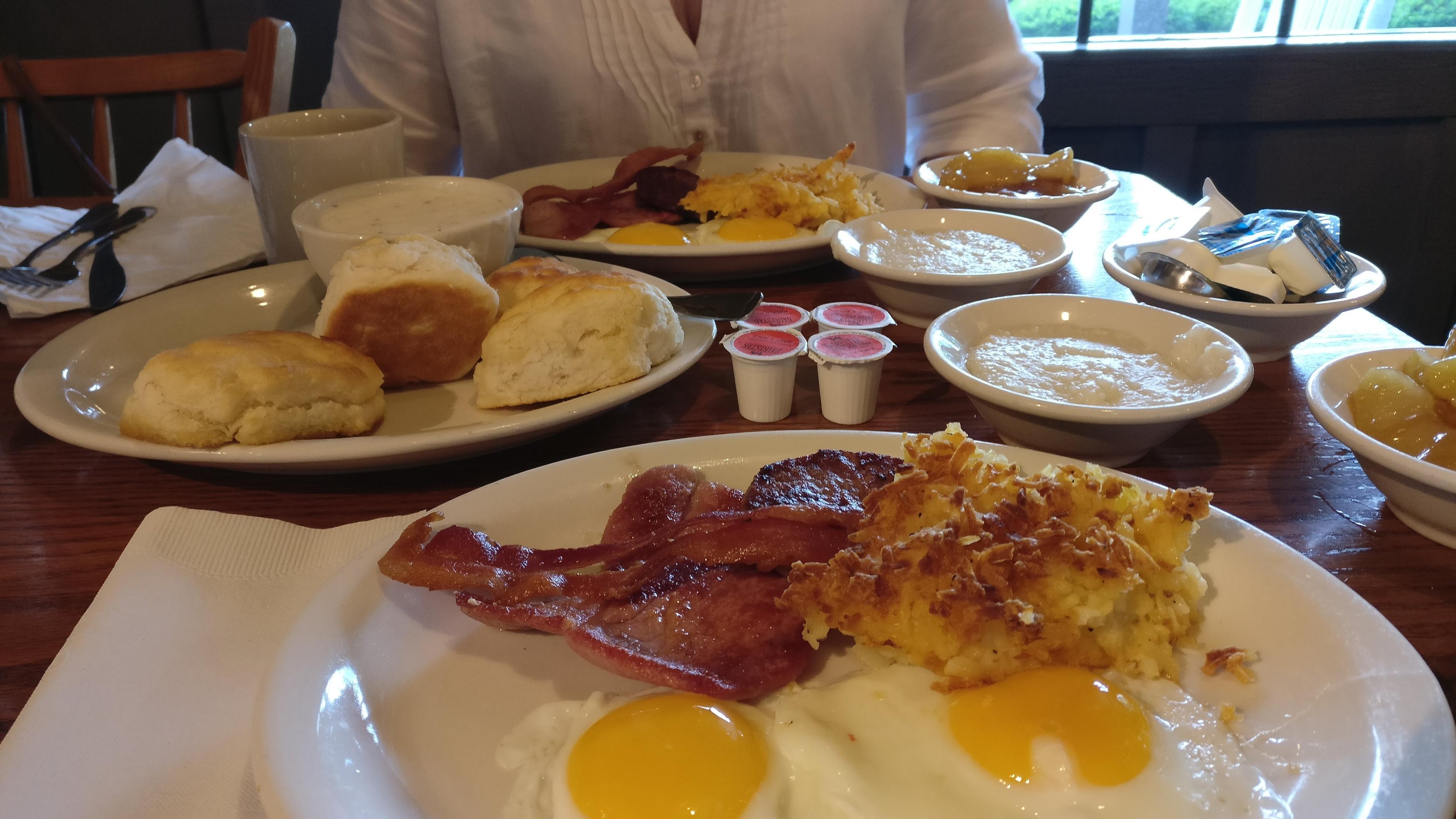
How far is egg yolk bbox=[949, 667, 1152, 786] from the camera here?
31.7 inches

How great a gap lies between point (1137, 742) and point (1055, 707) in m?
0.08

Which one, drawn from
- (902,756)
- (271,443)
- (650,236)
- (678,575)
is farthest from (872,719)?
(650,236)

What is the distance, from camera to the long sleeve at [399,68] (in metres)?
3.05

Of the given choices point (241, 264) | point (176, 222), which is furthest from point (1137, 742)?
point (176, 222)

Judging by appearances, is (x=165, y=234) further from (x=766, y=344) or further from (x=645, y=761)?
(x=645, y=761)

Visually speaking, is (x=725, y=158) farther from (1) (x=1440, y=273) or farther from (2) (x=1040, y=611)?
(1) (x=1440, y=273)

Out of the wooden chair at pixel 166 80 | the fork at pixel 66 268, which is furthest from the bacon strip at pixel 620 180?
the wooden chair at pixel 166 80

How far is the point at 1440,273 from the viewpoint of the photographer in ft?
17.1

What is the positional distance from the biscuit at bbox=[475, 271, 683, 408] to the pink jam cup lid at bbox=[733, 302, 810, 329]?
286 mm

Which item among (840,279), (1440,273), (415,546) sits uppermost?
(415,546)

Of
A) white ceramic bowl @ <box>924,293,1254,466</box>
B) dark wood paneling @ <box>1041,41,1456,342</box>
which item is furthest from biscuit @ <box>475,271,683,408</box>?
dark wood paneling @ <box>1041,41,1456,342</box>

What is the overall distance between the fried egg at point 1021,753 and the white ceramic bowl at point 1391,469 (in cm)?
47

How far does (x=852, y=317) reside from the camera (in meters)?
1.71

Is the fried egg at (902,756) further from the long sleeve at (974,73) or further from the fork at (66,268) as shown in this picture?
the long sleeve at (974,73)
